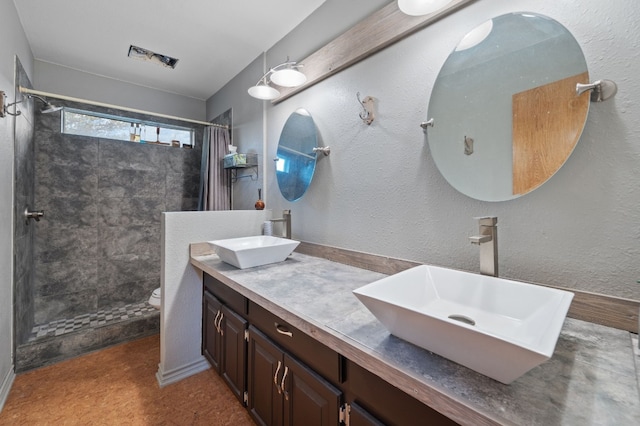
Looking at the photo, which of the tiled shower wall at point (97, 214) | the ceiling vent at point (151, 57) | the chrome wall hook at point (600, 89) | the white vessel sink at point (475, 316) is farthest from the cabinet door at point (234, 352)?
the ceiling vent at point (151, 57)

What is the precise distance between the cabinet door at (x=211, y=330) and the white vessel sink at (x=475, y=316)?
1.13 m

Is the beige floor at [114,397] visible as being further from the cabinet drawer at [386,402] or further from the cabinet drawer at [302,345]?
the cabinet drawer at [386,402]

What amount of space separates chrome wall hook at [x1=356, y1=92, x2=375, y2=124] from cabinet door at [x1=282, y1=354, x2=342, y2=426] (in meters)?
1.20

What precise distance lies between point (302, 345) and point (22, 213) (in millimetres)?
2421

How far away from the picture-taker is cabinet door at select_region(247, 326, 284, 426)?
1.04 meters

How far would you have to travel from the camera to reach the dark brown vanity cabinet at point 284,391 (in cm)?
82

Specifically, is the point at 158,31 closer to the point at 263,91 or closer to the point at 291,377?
the point at 263,91

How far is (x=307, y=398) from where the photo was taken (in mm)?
890

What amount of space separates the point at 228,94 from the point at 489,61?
2.61 m

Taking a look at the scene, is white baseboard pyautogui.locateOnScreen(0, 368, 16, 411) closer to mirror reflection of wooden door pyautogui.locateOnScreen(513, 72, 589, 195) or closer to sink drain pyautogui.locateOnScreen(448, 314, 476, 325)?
sink drain pyautogui.locateOnScreen(448, 314, 476, 325)

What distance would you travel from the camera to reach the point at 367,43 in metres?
1.40

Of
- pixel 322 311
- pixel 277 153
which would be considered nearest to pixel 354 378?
pixel 322 311

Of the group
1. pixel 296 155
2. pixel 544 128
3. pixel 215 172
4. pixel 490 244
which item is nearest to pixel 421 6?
pixel 544 128

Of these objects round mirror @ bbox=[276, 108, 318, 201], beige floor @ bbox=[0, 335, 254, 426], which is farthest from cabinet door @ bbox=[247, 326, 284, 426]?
round mirror @ bbox=[276, 108, 318, 201]
